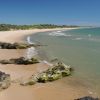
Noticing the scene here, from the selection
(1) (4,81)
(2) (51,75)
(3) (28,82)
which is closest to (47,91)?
(3) (28,82)

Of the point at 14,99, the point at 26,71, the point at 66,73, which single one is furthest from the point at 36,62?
the point at 14,99

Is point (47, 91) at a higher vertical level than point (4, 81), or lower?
lower

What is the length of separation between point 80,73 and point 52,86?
13.5ft

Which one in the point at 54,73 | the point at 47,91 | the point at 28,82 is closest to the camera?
the point at 47,91

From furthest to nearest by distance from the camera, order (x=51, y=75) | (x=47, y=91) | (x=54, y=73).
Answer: (x=54, y=73) → (x=51, y=75) → (x=47, y=91)

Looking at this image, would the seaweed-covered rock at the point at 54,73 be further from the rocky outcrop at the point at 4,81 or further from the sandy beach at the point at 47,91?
the rocky outcrop at the point at 4,81

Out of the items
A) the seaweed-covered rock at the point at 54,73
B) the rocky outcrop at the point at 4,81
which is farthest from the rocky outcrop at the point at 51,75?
the rocky outcrop at the point at 4,81

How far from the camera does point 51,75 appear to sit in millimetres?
17766

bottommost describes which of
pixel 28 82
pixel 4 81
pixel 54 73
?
pixel 28 82

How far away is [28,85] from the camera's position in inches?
630

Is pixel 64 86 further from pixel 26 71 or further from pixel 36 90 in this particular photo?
pixel 26 71

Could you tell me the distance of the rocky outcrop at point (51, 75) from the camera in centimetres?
1681

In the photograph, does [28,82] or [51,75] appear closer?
[28,82]

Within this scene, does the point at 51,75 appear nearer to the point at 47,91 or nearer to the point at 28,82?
the point at 28,82
